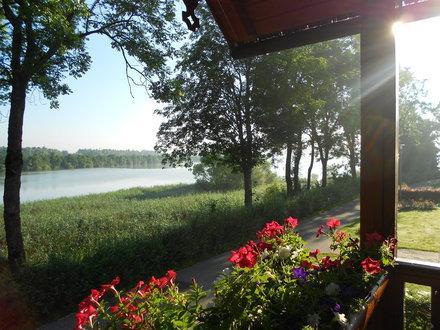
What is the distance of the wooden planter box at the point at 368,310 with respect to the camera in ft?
6.73

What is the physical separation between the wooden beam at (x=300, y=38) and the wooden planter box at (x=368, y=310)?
219 cm

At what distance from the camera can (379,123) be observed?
2.84m

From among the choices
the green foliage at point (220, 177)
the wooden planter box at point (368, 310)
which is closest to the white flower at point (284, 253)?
the wooden planter box at point (368, 310)

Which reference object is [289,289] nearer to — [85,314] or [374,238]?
[374,238]

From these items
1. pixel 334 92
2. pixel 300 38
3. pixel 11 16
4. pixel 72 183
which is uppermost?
pixel 334 92

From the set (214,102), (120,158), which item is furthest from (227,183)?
(120,158)

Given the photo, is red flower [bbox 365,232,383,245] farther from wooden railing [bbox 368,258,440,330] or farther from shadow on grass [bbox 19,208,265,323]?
shadow on grass [bbox 19,208,265,323]

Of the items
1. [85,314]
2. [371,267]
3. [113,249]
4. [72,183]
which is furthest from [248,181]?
[72,183]

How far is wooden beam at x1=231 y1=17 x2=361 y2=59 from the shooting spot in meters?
3.09

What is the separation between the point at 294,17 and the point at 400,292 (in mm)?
2641

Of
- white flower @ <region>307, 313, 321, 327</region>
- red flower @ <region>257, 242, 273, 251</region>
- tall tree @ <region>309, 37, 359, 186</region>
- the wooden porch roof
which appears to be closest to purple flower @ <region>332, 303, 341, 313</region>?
white flower @ <region>307, 313, 321, 327</region>

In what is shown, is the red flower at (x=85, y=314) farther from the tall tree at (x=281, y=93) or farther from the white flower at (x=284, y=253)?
the tall tree at (x=281, y=93)

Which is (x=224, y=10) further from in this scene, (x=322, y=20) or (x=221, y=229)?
(x=221, y=229)

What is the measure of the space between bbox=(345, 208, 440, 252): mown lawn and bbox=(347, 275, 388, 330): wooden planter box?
18.6 feet
